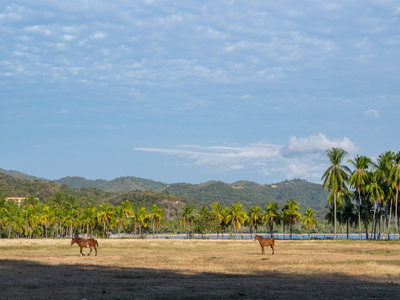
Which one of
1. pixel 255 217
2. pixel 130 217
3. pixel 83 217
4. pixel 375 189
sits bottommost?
pixel 83 217

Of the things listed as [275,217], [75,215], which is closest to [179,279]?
[275,217]

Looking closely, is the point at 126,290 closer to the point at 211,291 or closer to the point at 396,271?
the point at 211,291

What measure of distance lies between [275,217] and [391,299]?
115 meters

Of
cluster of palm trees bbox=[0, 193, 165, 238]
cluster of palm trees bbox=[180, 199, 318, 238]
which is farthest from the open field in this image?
cluster of palm trees bbox=[0, 193, 165, 238]

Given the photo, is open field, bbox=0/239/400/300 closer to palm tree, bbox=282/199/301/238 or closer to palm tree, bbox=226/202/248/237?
palm tree, bbox=282/199/301/238

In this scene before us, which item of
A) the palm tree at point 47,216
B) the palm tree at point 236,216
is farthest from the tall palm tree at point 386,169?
the palm tree at point 47,216

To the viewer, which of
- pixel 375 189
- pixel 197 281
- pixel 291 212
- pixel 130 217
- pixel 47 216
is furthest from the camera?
pixel 47 216

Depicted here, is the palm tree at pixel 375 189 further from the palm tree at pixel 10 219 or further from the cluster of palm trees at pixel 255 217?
the palm tree at pixel 10 219

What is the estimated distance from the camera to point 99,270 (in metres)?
31.5

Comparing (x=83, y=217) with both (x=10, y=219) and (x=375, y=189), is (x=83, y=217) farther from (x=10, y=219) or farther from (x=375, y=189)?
(x=375, y=189)

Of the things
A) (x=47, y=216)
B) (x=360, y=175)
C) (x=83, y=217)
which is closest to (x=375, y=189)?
(x=360, y=175)

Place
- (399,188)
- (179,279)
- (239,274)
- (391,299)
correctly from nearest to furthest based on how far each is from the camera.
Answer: (391,299) → (179,279) → (239,274) → (399,188)

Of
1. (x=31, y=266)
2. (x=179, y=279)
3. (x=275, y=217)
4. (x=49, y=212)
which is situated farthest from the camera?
(x=49, y=212)

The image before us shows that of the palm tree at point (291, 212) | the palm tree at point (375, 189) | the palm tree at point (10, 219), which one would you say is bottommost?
the palm tree at point (10, 219)
